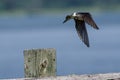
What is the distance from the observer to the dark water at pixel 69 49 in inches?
733

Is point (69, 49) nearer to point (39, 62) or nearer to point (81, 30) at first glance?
point (39, 62)

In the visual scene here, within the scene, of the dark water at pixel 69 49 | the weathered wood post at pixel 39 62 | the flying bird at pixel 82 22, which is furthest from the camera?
the dark water at pixel 69 49

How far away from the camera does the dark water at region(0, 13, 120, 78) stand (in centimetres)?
1861

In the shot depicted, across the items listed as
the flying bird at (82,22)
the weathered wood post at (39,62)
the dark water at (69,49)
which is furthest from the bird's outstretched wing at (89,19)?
the dark water at (69,49)

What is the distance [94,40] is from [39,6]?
23.1 m

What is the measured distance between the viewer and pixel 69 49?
28.2 meters

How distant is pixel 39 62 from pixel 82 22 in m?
0.46

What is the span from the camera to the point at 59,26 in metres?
44.0

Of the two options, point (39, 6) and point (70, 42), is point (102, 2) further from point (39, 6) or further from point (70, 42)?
point (70, 42)

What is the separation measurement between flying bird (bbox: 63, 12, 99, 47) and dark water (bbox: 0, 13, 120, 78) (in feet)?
21.2

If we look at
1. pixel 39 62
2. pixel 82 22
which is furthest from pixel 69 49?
pixel 82 22

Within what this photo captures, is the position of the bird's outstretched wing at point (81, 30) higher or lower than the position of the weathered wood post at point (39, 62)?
higher

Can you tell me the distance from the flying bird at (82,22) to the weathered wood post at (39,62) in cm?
31

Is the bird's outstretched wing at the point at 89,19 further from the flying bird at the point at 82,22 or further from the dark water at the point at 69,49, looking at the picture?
the dark water at the point at 69,49
